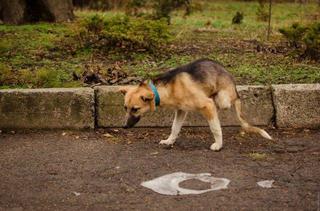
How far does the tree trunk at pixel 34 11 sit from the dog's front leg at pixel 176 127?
8.75m

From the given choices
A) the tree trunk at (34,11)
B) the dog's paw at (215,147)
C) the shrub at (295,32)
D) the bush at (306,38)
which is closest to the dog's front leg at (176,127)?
the dog's paw at (215,147)

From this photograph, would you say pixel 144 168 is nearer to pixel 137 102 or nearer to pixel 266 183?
pixel 137 102

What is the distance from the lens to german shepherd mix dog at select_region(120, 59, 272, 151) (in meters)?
6.21

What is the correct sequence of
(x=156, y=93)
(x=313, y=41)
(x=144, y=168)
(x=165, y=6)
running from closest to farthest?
(x=144, y=168) → (x=156, y=93) → (x=313, y=41) → (x=165, y=6)

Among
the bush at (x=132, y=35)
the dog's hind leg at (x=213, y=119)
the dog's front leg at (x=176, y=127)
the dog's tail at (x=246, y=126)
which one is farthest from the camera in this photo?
the bush at (x=132, y=35)

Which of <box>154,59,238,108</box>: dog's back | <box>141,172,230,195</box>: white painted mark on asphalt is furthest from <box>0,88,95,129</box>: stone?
<box>141,172,230,195</box>: white painted mark on asphalt

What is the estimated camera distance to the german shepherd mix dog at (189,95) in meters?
6.21

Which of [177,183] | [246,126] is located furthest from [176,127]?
[177,183]

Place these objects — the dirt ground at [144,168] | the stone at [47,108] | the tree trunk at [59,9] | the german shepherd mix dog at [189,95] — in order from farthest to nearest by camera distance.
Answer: the tree trunk at [59,9] < the stone at [47,108] < the german shepherd mix dog at [189,95] < the dirt ground at [144,168]

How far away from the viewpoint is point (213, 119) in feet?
20.9

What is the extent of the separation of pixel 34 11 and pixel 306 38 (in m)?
8.17

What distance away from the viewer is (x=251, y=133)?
7.09 meters

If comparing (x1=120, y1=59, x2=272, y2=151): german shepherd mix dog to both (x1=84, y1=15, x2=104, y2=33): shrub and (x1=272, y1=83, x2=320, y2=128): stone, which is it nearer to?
(x1=272, y1=83, x2=320, y2=128): stone

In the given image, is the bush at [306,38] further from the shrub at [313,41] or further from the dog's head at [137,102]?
the dog's head at [137,102]
